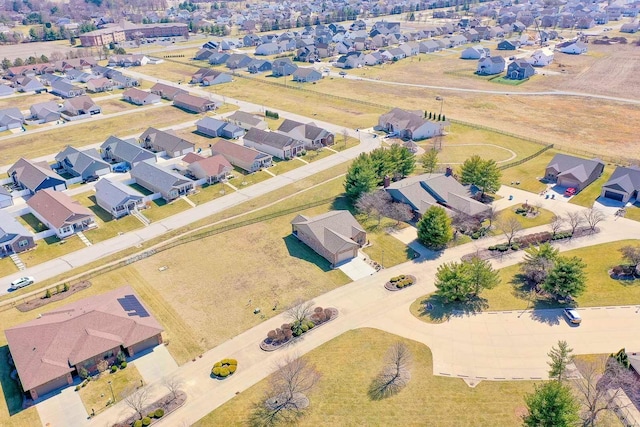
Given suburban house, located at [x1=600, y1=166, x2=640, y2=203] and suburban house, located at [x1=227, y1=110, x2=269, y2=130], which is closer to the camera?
suburban house, located at [x1=600, y1=166, x2=640, y2=203]

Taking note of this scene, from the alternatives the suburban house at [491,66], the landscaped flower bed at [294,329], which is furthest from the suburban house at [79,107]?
the suburban house at [491,66]

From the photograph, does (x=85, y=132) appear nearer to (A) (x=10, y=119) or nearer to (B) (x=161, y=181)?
(A) (x=10, y=119)

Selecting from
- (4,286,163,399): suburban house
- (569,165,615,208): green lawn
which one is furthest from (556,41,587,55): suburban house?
(4,286,163,399): suburban house

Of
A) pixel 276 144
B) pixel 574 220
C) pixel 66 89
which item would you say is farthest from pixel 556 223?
pixel 66 89

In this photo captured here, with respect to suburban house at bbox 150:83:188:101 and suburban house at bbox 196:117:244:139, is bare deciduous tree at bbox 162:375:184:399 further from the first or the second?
suburban house at bbox 150:83:188:101

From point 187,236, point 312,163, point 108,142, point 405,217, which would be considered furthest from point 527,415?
point 108,142

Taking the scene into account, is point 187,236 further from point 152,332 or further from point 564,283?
point 564,283
